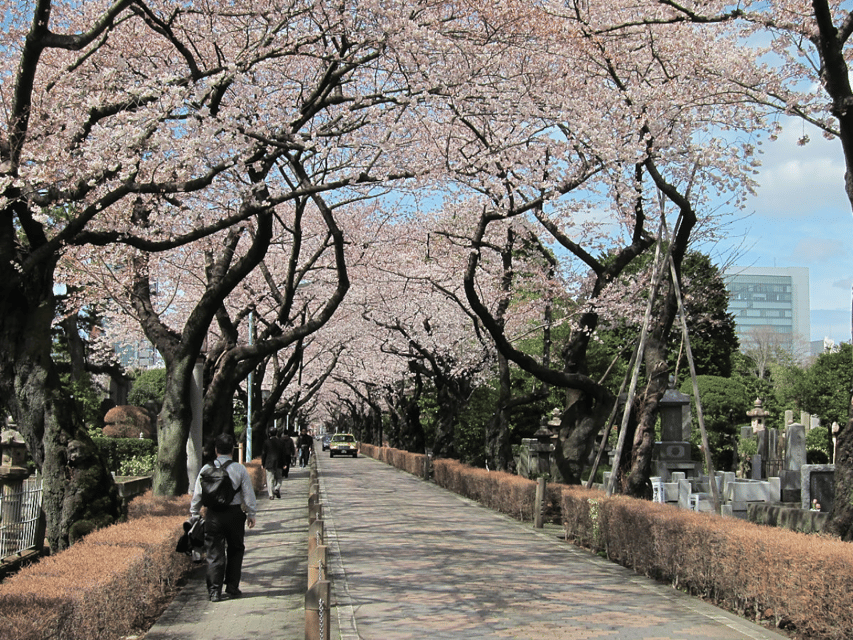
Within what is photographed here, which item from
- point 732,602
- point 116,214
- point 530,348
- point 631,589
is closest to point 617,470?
point 631,589

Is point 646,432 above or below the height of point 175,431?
above

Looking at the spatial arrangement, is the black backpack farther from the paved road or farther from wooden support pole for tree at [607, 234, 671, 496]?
wooden support pole for tree at [607, 234, 671, 496]

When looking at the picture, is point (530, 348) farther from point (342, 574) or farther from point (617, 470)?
point (342, 574)

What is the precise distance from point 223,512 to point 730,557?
526 centimetres

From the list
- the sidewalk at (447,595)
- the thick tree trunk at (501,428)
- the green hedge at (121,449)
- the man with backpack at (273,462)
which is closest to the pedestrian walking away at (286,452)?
the man with backpack at (273,462)

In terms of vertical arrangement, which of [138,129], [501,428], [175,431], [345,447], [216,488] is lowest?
[345,447]

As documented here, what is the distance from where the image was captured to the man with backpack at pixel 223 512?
8891mm

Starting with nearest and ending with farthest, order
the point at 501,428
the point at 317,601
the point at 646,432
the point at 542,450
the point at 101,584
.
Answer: the point at 317,601 < the point at 101,584 < the point at 646,432 < the point at 501,428 < the point at 542,450

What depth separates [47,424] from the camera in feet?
30.0

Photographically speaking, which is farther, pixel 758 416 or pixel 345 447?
pixel 345 447

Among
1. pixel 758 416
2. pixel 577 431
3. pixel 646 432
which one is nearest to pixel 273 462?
pixel 577 431

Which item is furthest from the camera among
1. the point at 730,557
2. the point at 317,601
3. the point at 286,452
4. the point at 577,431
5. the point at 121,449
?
the point at 121,449

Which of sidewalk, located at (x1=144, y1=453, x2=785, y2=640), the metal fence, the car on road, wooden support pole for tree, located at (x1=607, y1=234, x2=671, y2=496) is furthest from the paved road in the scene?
the car on road

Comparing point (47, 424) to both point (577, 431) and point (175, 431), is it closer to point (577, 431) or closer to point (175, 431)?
point (175, 431)
